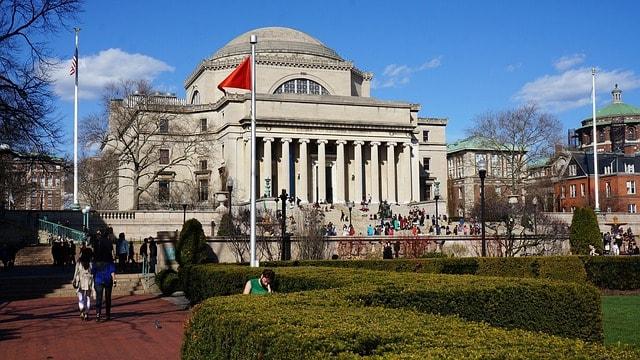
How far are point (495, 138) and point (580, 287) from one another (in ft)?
225

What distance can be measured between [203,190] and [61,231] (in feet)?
112

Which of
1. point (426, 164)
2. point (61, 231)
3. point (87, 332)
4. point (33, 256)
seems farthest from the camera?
point (426, 164)

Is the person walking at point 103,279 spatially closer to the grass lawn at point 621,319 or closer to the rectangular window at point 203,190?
the grass lawn at point 621,319

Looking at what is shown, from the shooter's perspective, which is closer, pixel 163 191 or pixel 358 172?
pixel 358 172

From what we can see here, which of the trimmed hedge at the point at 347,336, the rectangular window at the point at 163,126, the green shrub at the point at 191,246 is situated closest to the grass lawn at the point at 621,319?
the trimmed hedge at the point at 347,336

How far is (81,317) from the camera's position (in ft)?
64.3

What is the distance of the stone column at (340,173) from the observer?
251 ft

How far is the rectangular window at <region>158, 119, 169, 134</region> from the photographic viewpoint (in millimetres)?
71688

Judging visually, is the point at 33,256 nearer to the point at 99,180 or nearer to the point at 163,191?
the point at 99,180

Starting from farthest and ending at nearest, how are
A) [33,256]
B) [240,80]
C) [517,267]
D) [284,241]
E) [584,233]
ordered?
1. [33,256]
2. [584,233]
3. [284,241]
4. [517,267]
5. [240,80]

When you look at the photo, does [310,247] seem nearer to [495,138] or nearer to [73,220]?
[73,220]

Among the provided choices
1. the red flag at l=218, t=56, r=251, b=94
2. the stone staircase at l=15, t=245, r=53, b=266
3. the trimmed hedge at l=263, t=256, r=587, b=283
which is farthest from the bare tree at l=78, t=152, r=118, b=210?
the trimmed hedge at l=263, t=256, r=587, b=283

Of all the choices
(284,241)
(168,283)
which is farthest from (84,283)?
(284,241)

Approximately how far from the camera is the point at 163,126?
74688mm
